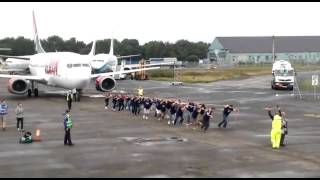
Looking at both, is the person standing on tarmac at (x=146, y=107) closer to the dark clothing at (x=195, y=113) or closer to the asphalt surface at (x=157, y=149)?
the asphalt surface at (x=157, y=149)

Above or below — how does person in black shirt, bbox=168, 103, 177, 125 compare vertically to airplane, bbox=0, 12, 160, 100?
below

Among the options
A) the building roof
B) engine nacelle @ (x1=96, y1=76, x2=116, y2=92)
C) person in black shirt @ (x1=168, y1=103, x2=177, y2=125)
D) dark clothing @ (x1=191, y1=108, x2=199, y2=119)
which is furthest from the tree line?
dark clothing @ (x1=191, y1=108, x2=199, y2=119)

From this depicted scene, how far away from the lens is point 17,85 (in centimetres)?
4862

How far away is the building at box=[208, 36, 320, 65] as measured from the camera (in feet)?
534

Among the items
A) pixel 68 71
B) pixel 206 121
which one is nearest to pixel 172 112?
pixel 206 121

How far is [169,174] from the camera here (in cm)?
1636

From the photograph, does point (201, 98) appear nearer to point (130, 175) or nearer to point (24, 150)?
point (24, 150)

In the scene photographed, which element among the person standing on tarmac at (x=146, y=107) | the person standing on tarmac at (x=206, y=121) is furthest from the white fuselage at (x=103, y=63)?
the person standing on tarmac at (x=206, y=121)

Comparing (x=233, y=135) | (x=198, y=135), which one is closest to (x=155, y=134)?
(x=198, y=135)

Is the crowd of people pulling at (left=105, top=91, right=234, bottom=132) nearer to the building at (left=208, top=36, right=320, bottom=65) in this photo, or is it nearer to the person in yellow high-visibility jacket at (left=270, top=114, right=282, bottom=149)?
the person in yellow high-visibility jacket at (left=270, top=114, right=282, bottom=149)

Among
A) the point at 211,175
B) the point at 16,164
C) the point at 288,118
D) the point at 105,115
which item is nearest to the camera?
the point at 211,175

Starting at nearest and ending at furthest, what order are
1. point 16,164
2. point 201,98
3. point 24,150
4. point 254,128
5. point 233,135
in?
1. point 16,164
2. point 24,150
3. point 233,135
4. point 254,128
5. point 201,98

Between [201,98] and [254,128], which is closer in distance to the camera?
[254,128]

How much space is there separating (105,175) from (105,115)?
18.3 m
